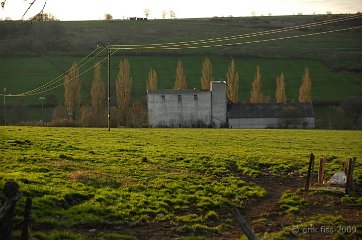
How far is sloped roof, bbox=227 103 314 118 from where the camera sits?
244ft

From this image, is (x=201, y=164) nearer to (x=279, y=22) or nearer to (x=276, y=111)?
(x=276, y=111)

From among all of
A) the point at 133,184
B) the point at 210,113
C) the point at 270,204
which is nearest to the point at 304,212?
the point at 270,204

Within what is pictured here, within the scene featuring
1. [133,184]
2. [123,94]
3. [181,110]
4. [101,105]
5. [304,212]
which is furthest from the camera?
[101,105]

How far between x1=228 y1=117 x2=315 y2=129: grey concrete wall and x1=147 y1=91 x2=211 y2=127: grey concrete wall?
4245mm

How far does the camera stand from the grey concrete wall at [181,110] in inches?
2906

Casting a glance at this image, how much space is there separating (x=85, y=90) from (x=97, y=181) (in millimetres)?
81161

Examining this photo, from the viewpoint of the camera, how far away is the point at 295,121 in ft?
243

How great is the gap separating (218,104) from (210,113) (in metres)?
1.82

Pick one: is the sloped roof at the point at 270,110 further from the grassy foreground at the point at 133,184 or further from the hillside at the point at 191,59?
the grassy foreground at the point at 133,184

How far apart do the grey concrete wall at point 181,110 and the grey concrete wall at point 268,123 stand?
4.24 m

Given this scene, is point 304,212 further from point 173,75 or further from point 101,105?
point 173,75

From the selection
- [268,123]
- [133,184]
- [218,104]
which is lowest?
[268,123]

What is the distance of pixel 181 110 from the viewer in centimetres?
7400

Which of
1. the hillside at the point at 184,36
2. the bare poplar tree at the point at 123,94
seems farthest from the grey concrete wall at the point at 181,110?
the hillside at the point at 184,36
